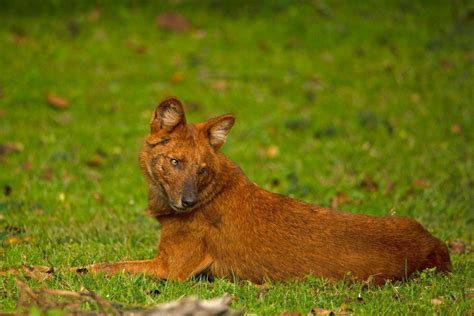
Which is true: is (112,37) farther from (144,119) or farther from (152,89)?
(144,119)

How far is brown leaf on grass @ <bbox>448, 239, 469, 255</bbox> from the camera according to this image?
7.46 m

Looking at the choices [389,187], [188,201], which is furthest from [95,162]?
[188,201]

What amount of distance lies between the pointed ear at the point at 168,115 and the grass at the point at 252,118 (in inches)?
47.0

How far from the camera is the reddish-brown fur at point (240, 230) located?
19.9ft

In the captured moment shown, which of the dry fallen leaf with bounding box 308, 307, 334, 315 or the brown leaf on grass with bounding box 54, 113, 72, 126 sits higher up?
the brown leaf on grass with bounding box 54, 113, 72, 126

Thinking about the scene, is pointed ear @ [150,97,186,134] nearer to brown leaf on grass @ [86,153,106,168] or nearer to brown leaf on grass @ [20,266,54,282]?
brown leaf on grass @ [20,266,54,282]

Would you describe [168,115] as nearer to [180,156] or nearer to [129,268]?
[180,156]

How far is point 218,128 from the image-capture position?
6402 millimetres

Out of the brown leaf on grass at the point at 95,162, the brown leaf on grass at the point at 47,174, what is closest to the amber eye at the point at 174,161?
the brown leaf on grass at the point at 47,174

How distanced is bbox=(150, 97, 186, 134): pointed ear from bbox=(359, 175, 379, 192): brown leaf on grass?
4068 mm

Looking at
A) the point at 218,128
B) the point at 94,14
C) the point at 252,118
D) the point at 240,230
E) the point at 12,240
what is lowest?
the point at 12,240

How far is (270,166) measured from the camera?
1047cm

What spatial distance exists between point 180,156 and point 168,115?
1.17ft

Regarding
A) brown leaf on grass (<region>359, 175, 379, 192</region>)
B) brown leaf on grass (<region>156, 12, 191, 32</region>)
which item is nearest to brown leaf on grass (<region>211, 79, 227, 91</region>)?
brown leaf on grass (<region>156, 12, 191, 32</region>)
